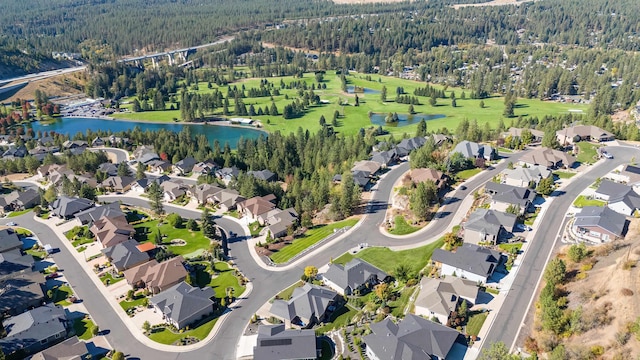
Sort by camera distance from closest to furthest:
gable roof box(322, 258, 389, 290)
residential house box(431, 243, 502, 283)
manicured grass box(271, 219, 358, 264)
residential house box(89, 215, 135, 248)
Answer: residential house box(431, 243, 502, 283), gable roof box(322, 258, 389, 290), manicured grass box(271, 219, 358, 264), residential house box(89, 215, 135, 248)

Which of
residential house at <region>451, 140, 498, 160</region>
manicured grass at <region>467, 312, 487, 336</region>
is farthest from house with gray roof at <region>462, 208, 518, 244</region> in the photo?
residential house at <region>451, 140, 498, 160</region>

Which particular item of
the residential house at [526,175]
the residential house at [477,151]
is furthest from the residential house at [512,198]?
the residential house at [477,151]

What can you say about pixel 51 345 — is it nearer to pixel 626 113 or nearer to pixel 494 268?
pixel 494 268

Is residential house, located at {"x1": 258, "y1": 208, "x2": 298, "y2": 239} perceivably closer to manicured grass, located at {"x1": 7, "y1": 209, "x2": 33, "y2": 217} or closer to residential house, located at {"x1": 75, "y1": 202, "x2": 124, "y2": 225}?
residential house, located at {"x1": 75, "y1": 202, "x2": 124, "y2": 225}

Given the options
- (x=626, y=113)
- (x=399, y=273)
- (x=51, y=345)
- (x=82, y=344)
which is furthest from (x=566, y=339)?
(x=626, y=113)

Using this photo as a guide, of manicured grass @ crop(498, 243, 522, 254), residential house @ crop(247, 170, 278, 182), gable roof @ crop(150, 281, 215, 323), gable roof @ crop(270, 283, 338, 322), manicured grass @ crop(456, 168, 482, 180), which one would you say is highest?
manicured grass @ crop(456, 168, 482, 180)
